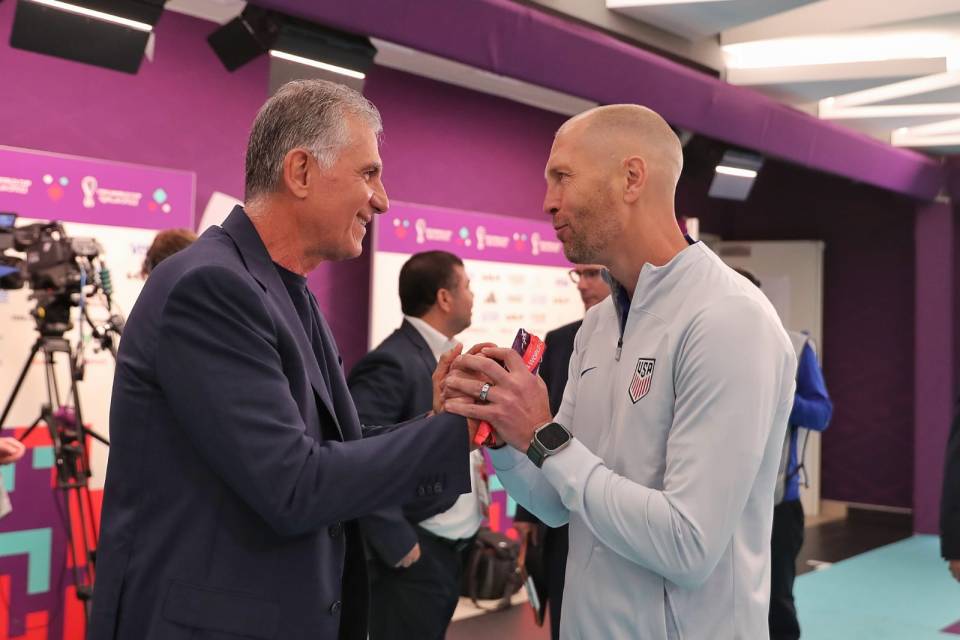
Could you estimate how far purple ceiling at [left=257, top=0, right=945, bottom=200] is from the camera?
3871mm

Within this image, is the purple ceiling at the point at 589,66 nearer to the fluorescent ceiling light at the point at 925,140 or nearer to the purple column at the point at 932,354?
the fluorescent ceiling light at the point at 925,140

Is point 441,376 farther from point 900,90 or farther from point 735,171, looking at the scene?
point 735,171

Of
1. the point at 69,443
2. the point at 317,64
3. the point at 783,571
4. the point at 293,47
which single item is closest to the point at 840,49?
the point at 783,571

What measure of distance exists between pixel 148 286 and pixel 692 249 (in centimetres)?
95

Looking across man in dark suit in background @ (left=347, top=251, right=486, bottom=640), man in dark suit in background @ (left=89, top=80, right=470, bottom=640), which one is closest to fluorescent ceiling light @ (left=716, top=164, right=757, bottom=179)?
man in dark suit in background @ (left=347, top=251, right=486, bottom=640)

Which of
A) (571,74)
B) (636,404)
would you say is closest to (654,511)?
(636,404)

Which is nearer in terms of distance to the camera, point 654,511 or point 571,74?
point 654,511

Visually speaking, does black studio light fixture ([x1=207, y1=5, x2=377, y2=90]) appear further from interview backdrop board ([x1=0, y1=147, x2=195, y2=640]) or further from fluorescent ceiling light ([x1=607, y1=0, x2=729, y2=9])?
fluorescent ceiling light ([x1=607, y1=0, x2=729, y2=9])

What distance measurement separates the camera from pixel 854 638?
17.9ft

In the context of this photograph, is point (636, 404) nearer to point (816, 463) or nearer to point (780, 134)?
point (780, 134)

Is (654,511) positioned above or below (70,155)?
below

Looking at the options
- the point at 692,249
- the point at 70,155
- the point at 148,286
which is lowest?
the point at 148,286

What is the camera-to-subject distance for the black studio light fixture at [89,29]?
Answer: 3.37 meters

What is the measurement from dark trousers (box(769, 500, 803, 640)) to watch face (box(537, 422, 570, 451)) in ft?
9.24
